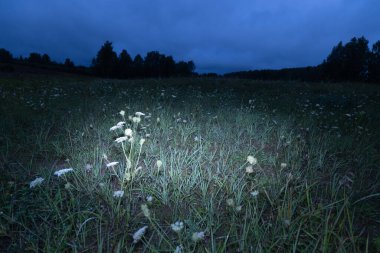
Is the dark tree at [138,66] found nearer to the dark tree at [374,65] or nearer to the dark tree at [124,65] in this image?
the dark tree at [124,65]

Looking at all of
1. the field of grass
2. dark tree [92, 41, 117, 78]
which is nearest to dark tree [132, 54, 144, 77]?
dark tree [92, 41, 117, 78]

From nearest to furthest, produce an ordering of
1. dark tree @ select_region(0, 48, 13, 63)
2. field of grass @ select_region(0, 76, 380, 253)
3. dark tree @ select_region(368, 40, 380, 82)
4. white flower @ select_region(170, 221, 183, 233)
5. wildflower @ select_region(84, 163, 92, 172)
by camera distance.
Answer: white flower @ select_region(170, 221, 183, 233) → field of grass @ select_region(0, 76, 380, 253) → wildflower @ select_region(84, 163, 92, 172) → dark tree @ select_region(368, 40, 380, 82) → dark tree @ select_region(0, 48, 13, 63)

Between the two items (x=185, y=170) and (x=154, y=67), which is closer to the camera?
(x=185, y=170)

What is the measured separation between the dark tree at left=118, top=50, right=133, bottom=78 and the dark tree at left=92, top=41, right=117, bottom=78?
1.17 m

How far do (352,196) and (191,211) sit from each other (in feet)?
4.81

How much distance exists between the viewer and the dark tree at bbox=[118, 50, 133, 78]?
53.0 metres

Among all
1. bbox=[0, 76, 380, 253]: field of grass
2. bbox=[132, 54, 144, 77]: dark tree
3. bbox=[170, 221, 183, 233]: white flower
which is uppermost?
Result: bbox=[132, 54, 144, 77]: dark tree

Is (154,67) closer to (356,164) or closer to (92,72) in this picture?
(92,72)

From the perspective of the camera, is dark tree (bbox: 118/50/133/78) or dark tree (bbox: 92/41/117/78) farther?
dark tree (bbox: 118/50/133/78)

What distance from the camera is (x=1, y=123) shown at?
511 centimetres

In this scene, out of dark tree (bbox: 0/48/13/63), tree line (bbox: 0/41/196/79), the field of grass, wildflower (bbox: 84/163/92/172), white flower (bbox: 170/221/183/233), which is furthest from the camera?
tree line (bbox: 0/41/196/79)

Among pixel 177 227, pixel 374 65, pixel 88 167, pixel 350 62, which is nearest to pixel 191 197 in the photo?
pixel 177 227

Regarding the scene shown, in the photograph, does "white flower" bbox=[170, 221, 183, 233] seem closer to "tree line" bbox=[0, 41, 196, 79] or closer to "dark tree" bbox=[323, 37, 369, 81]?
"dark tree" bbox=[323, 37, 369, 81]

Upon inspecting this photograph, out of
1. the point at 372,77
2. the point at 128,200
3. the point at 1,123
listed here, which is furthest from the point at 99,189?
the point at 372,77
